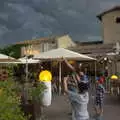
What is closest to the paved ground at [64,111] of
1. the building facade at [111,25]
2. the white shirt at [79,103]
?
the white shirt at [79,103]

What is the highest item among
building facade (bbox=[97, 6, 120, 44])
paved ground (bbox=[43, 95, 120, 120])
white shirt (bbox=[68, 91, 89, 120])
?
building facade (bbox=[97, 6, 120, 44])

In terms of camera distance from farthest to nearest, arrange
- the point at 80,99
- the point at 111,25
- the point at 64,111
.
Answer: the point at 111,25 → the point at 64,111 → the point at 80,99

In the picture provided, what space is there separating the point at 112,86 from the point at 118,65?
1418 cm

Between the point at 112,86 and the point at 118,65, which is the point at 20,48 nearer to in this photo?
the point at 118,65

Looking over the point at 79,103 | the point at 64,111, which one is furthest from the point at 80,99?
the point at 64,111

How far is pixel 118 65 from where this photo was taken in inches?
1403

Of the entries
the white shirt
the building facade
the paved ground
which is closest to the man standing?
the white shirt

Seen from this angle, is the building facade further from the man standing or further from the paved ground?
the man standing

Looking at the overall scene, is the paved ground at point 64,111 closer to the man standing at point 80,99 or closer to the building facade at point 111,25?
the man standing at point 80,99

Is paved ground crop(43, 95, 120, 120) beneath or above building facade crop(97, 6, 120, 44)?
beneath

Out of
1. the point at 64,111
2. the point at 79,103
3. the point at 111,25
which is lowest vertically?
the point at 64,111

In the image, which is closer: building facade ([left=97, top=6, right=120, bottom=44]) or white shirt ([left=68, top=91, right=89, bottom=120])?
white shirt ([left=68, top=91, right=89, bottom=120])

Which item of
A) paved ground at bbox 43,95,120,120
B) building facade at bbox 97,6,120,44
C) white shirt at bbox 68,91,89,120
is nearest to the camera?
white shirt at bbox 68,91,89,120

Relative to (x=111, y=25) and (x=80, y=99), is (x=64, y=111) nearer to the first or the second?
(x=80, y=99)
